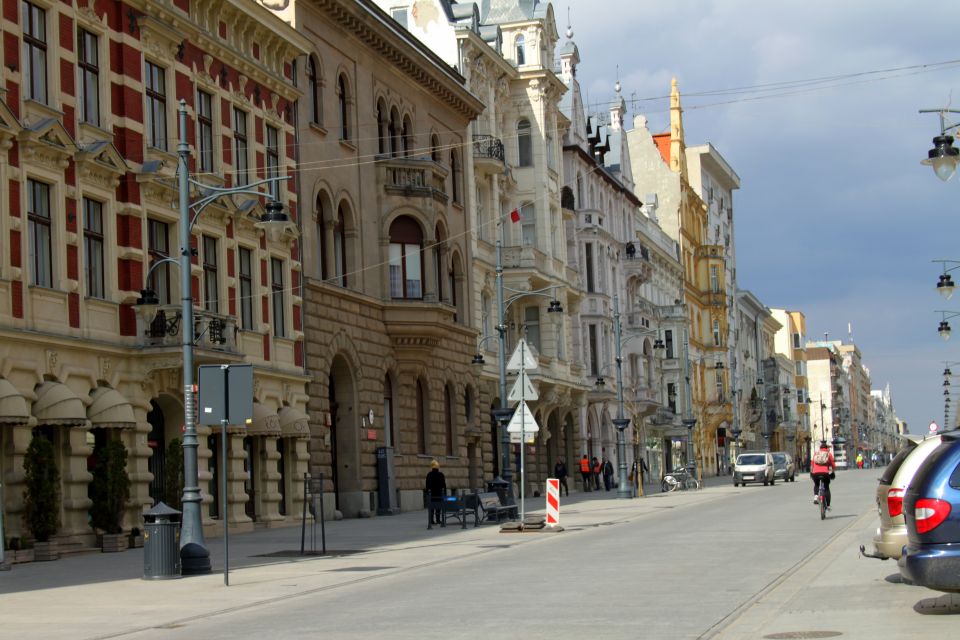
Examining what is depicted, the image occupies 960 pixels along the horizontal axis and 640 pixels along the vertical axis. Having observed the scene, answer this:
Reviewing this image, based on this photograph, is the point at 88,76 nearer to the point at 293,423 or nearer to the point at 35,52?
the point at 35,52

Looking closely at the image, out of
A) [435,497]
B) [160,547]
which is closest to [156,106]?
[435,497]

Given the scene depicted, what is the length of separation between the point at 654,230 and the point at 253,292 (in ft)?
193

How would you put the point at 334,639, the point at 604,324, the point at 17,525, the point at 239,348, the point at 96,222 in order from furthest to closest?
the point at 604,324
the point at 239,348
the point at 96,222
the point at 17,525
the point at 334,639

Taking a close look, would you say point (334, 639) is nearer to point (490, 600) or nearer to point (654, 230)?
point (490, 600)

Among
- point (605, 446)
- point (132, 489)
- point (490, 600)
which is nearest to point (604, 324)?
point (605, 446)

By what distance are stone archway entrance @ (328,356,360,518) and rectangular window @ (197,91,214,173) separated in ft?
30.6

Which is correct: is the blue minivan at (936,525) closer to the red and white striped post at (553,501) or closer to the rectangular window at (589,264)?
the red and white striped post at (553,501)

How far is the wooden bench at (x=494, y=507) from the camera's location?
34.4 m

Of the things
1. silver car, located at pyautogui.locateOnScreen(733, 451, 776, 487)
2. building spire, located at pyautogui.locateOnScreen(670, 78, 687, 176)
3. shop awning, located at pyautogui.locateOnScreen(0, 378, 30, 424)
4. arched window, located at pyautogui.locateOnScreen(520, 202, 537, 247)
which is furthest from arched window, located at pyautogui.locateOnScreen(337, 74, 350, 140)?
building spire, located at pyautogui.locateOnScreen(670, 78, 687, 176)

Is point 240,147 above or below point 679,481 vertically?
above

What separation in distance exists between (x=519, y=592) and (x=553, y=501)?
13.4m

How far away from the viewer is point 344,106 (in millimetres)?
43750

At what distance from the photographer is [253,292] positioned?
120 ft

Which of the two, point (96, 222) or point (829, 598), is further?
point (96, 222)
